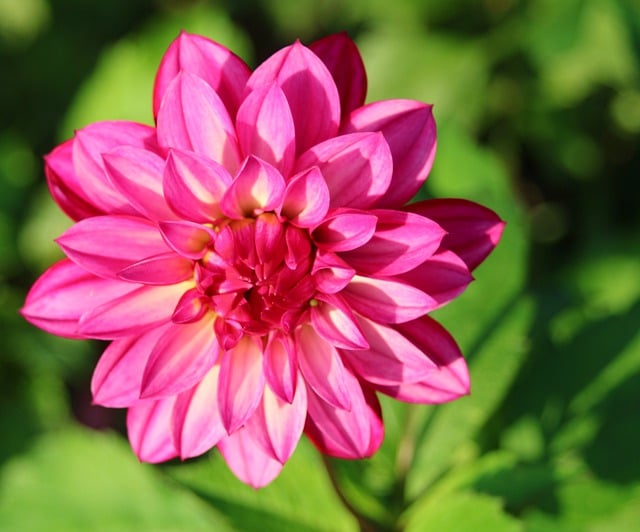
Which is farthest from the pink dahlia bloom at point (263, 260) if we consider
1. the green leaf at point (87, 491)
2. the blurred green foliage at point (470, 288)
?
the green leaf at point (87, 491)

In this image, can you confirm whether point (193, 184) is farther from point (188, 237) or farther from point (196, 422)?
point (196, 422)

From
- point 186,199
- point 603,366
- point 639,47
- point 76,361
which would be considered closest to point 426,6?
point 639,47

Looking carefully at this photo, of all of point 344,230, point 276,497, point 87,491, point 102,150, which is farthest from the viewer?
point 87,491

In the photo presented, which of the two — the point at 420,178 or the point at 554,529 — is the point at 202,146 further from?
the point at 554,529

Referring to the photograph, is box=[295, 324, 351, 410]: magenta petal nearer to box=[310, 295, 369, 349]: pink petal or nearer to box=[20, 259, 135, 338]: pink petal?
box=[310, 295, 369, 349]: pink petal

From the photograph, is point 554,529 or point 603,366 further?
point 603,366

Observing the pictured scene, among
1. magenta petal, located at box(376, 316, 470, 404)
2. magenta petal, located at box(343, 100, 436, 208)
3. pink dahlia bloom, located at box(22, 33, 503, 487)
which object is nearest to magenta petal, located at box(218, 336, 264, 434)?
pink dahlia bloom, located at box(22, 33, 503, 487)

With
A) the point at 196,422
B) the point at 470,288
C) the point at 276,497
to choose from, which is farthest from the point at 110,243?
the point at 470,288
